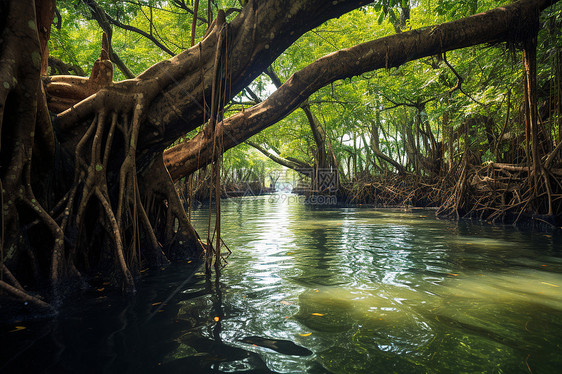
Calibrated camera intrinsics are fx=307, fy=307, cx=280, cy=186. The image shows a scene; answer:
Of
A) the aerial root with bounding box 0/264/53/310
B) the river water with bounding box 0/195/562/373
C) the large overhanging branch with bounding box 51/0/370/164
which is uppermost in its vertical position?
the large overhanging branch with bounding box 51/0/370/164

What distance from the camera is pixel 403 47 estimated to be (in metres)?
3.76

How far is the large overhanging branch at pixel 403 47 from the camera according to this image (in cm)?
377

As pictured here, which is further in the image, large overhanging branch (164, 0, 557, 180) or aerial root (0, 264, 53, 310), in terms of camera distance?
large overhanging branch (164, 0, 557, 180)

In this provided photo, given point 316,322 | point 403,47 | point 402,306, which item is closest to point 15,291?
point 316,322

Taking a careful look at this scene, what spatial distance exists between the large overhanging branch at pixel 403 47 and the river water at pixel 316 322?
5.89 feet

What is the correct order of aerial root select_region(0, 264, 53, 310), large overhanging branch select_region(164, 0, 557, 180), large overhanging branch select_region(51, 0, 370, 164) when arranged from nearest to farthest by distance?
aerial root select_region(0, 264, 53, 310) → large overhanging branch select_region(51, 0, 370, 164) → large overhanging branch select_region(164, 0, 557, 180)

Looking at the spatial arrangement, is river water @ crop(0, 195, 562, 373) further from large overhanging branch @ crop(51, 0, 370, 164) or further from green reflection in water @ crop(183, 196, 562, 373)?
large overhanging branch @ crop(51, 0, 370, 164)

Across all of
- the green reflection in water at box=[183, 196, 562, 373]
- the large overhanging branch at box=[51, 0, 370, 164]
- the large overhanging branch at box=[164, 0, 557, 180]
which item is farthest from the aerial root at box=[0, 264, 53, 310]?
the large overhanging branch at box=[164, 0, 557, 180]

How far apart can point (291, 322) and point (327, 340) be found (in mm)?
328

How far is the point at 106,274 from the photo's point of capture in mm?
3102

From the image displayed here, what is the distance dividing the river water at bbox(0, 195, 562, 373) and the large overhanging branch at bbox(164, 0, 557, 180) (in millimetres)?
1794

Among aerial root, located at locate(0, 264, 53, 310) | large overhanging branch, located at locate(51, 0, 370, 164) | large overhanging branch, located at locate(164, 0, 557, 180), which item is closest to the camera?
aerial root, located at locate(0, 264, 53, 310)

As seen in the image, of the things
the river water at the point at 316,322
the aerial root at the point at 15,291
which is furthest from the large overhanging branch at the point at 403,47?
the aerial root at the point at 15,291

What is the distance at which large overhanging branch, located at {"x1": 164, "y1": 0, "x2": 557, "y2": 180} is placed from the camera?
3.77 meters
